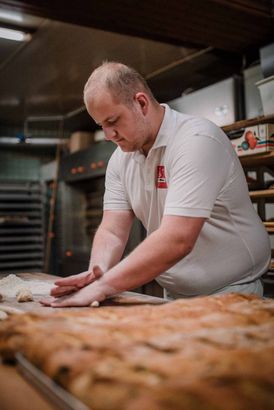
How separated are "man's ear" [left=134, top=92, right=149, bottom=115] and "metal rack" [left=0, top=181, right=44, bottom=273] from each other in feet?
12.7

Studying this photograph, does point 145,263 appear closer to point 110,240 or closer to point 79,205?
point 110,240

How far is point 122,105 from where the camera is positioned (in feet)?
4.64

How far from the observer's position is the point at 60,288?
135 centimetres

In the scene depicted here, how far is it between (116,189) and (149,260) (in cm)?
58

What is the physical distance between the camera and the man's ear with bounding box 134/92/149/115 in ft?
4.76

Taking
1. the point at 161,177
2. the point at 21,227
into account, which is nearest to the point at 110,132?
the point at 161,177

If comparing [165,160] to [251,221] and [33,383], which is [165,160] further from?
[33,383]

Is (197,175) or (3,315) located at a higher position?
(197,175)

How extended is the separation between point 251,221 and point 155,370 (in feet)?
3.51

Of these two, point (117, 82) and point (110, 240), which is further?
point (110, 240)

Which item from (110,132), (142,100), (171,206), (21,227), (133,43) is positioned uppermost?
(133,43)

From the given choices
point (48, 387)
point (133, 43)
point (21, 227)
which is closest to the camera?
point (48, 387)

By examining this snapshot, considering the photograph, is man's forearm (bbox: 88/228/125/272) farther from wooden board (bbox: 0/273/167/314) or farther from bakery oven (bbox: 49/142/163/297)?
bakery oven (bbox: 49/142/163/297)

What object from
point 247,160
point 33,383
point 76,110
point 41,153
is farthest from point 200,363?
point 41,153
